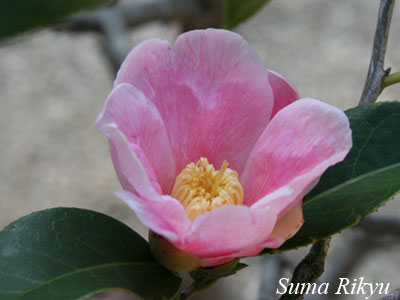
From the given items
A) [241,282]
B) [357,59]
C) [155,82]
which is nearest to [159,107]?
[155,82]

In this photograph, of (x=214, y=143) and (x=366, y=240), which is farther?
(x=366, y=240)

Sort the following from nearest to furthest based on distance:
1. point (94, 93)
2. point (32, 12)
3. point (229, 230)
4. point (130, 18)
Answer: point (229, 230)
point (32, 12)
point (130, 18)
point (94, 93)

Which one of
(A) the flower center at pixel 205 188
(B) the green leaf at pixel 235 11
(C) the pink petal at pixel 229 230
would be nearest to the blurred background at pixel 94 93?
(B) the green leaf at pixel 235 11

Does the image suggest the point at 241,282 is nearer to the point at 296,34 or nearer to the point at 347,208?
the point at 296,34

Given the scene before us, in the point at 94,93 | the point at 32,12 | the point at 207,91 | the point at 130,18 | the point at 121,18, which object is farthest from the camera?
the point at 94,93

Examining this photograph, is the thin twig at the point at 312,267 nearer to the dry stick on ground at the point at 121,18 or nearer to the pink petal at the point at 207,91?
the pink petal at the point at 207,91

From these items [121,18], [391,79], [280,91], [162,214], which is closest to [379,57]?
[391,79]

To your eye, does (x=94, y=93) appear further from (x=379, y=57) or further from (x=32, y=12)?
(x=379, y=57)
